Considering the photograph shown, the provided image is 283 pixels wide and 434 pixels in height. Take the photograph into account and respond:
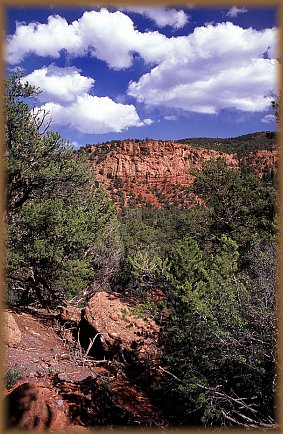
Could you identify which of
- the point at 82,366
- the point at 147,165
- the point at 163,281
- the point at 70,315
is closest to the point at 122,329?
the point at 82,366

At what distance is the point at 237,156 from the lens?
9444 cm

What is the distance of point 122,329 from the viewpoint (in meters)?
11.0

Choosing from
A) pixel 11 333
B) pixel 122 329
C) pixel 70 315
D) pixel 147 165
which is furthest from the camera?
pixel 147 165

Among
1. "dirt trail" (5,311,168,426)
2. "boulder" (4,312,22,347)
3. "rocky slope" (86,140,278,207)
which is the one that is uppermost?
"rocky slope" (86,140,278,207)

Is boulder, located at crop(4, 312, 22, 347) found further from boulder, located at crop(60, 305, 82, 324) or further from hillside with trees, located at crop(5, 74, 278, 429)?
boulder, located at crop(60, 305, 82, 324)

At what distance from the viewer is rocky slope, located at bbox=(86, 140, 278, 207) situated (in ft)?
337

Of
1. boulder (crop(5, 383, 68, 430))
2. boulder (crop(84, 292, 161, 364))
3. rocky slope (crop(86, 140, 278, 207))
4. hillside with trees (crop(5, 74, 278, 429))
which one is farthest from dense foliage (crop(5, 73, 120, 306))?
rocky slope (crop(86, 140, 278, 207))

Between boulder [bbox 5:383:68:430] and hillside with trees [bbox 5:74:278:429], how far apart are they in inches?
28.1

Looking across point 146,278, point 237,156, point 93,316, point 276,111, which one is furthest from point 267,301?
point 237,156

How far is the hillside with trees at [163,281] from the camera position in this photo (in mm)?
6027

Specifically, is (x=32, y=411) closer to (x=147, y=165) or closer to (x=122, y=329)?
(x=122, y=329)

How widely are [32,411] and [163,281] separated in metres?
4.01

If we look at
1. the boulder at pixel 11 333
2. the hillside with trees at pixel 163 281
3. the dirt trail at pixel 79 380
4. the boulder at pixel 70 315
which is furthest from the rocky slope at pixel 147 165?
the boulder at pixel 11 333

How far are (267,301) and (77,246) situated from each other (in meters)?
8.00
